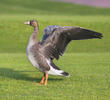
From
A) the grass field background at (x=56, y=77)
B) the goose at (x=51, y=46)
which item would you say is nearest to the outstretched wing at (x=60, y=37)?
the goose at (x=51, y=46)

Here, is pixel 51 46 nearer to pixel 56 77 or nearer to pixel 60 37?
pixel 60 37

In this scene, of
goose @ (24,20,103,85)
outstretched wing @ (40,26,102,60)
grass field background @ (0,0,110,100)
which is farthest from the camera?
outstretched wing @ (40,26,102,60)

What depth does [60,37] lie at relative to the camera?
11516mm

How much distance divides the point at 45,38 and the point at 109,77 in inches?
130

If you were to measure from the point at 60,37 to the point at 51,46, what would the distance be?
1.44 feet

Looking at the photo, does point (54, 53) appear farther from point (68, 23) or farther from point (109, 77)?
point (68, 23)

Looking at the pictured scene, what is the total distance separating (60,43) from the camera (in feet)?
38.0

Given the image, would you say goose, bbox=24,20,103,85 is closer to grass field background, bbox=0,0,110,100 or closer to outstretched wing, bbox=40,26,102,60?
outstretched wing, bbox=40,26,102,60

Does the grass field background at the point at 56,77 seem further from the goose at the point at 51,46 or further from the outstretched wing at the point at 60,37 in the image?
the outstretched wing at the point at 60,37

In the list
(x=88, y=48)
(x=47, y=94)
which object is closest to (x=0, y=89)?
(x=47, y=94)

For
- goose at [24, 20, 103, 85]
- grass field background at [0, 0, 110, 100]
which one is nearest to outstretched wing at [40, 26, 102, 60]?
goose at [24, 20, 103, 85]

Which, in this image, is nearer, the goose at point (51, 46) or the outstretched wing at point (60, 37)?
the goose at point (51, 46)

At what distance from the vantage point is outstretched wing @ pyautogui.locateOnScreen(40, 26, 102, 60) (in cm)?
1136

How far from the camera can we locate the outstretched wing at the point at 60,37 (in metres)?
11.4
